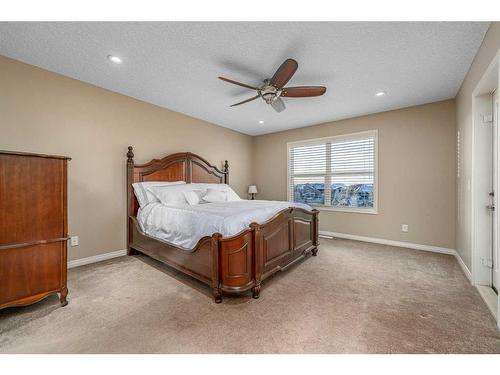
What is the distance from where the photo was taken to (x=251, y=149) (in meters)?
5.71

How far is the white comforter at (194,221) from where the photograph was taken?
210 cm

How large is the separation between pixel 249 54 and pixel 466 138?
2.78m

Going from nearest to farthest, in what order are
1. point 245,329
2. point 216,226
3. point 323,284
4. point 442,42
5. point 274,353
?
point 274,353 < point 245,329 < point 442,42 < point 216,226 < point 323,284

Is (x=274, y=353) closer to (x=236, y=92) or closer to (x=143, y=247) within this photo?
(x=143, y=247)

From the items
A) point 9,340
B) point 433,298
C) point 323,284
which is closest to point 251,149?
→ point 323,284

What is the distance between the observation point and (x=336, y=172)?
4.45 meters

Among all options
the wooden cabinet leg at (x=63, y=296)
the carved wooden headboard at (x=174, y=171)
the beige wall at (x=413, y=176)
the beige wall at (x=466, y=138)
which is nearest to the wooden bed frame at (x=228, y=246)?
the carved wooden headboard at (x=174, y=171)

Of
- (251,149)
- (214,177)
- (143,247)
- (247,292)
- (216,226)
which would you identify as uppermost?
(251,149)

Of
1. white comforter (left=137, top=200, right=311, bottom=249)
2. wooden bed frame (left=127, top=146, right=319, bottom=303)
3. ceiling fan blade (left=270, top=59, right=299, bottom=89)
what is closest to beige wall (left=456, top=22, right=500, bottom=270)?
ceiling fan blade (left=270, top=59, right=299, bottom=89)

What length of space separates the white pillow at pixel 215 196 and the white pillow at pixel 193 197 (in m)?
0.10

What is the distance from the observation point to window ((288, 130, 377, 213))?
4.09 meters

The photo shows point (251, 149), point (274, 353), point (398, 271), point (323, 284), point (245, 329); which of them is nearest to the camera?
point (274, 353)

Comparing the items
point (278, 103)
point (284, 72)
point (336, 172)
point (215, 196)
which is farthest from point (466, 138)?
point (215, 196)

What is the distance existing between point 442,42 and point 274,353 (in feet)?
9.65
